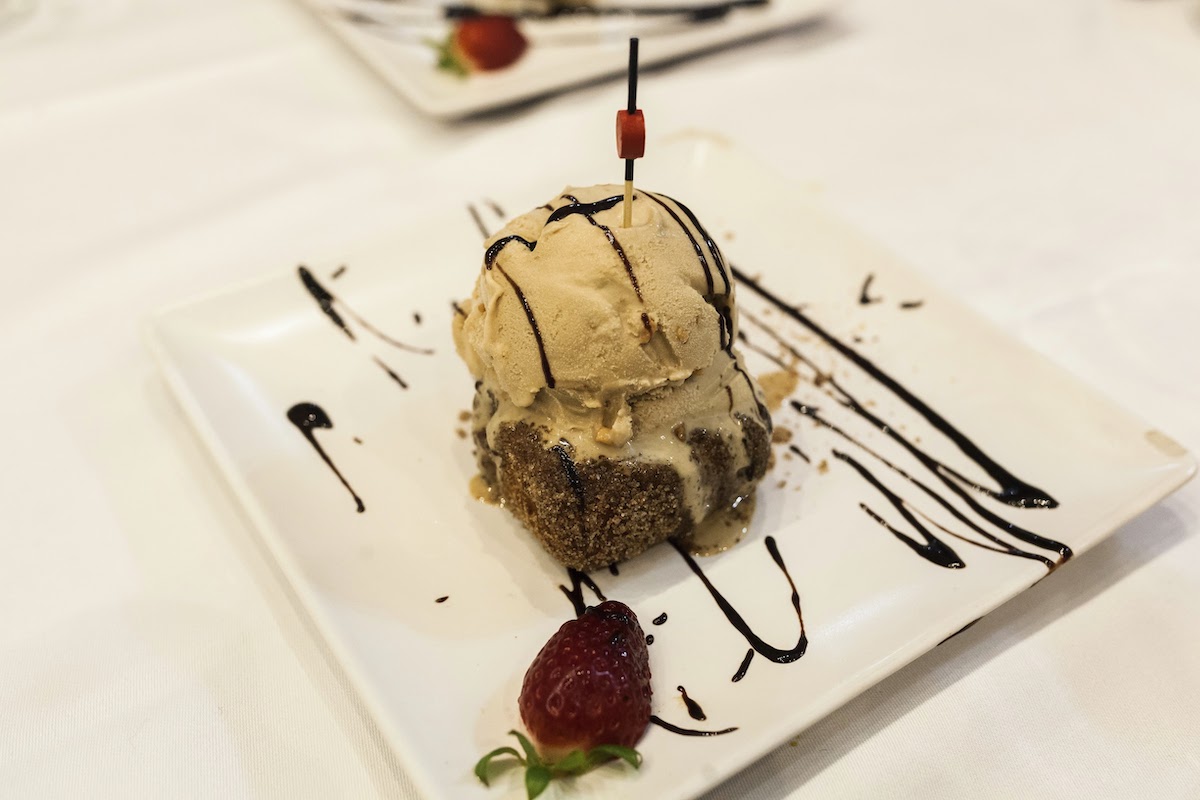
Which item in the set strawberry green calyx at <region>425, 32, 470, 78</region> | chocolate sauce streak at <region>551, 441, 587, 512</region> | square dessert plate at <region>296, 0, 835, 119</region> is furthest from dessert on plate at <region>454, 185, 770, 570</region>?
strawberry green calyx at <region>425, 32, 470, 78</region>

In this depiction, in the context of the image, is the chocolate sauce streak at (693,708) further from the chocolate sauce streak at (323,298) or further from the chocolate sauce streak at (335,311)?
the chocolate sauce streak at (323,298)

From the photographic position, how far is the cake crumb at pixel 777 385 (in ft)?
6.59

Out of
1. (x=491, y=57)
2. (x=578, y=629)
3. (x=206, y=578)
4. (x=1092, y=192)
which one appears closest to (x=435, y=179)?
(x=491, y=57)

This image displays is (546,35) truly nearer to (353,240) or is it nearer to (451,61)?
(451,61)

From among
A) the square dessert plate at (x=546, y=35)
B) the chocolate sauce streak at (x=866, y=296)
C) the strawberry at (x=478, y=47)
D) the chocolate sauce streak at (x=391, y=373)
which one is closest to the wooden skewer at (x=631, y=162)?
the chocolate sauce streak at (x=391, y=373)

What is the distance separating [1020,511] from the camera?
172cm

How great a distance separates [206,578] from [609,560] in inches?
29.8

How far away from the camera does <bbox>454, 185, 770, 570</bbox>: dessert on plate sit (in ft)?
5.12

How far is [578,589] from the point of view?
1.65m

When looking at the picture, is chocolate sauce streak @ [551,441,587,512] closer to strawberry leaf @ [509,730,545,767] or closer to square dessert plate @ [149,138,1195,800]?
square dessert plate @ [149,138,1195,800]

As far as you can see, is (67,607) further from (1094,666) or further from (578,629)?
(1094,666)

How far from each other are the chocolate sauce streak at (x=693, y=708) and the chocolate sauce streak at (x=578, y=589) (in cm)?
25

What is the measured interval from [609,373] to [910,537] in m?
0.65

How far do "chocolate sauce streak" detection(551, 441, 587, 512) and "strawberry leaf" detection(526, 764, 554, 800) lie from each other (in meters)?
0.47
